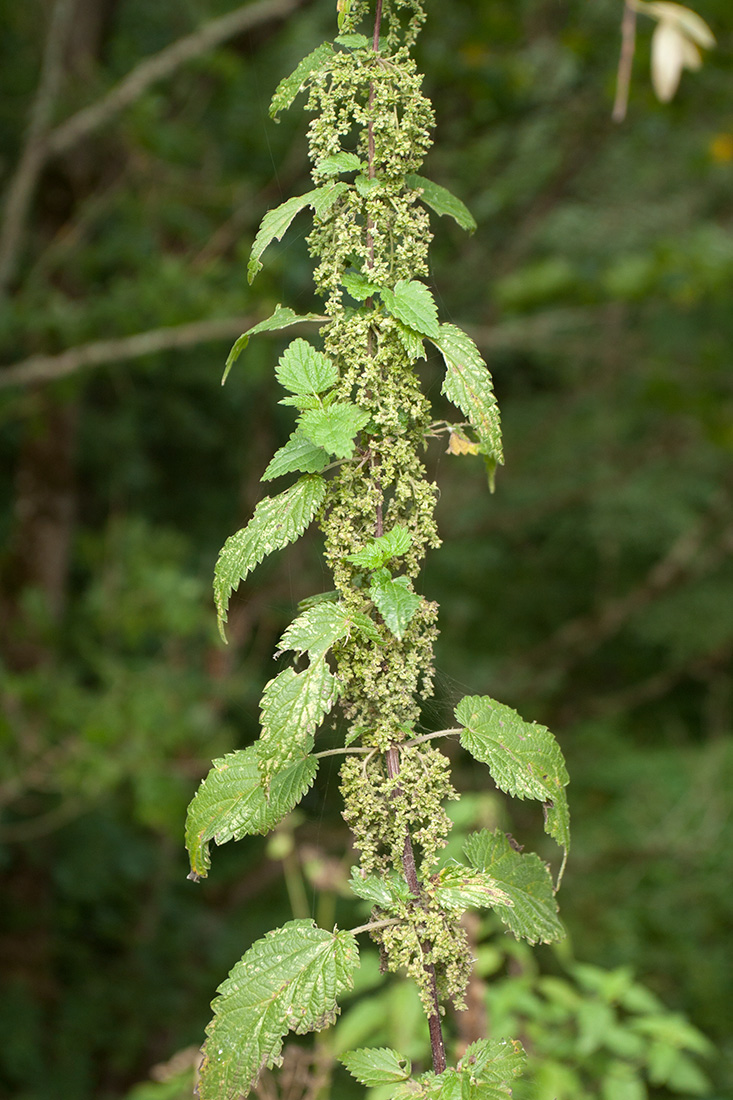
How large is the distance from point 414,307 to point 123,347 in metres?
1.98

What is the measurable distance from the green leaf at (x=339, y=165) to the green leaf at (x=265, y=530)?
0.22m

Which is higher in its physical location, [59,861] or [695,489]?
[695,489]

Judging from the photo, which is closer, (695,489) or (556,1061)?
(556,1061)

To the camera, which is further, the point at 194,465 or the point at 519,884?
the point at 194,465

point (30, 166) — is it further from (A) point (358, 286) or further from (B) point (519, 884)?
(B) point (519, 884)

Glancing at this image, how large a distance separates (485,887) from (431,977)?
71 mm

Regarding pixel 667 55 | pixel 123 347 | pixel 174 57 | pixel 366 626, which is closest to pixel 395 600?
pixel 366 626

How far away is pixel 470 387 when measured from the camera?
2.33ft

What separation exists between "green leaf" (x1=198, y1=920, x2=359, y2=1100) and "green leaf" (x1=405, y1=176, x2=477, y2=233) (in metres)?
0.57

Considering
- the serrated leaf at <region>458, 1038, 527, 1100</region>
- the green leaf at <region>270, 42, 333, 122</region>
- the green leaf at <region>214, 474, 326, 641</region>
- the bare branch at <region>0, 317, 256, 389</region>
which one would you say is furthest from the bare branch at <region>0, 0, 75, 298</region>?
the serrated leaf at <region>458, 1038, 527, 1100</region>

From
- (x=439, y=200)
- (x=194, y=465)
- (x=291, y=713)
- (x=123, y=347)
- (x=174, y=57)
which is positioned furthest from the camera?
(x=194, y=465)

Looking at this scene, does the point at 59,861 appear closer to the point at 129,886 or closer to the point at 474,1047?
the point at 129,886

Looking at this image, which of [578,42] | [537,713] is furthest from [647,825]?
[578,42]

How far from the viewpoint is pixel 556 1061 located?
164cm
